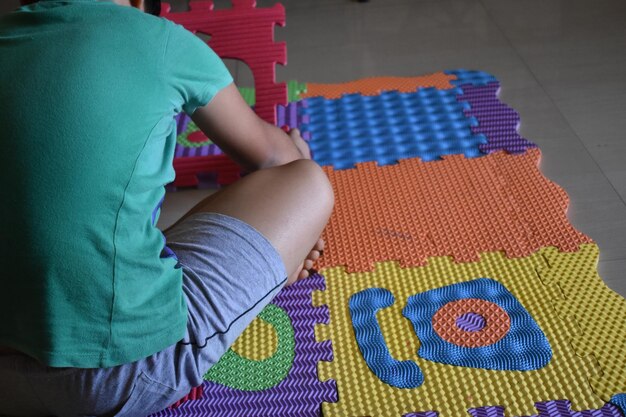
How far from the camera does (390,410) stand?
940 millimetres

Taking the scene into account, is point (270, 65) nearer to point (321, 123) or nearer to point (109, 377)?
point (321, 123)

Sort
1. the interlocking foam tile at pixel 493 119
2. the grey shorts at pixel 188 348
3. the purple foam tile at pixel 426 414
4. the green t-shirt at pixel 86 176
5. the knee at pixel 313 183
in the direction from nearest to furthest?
the green t-shirt at pixel 86 176 → the grey shorts at pixel 188 348 → the purple foam tile at pixel 426 414 → the knee at pixel 313 183 → the interlocking foam tile at pixel 493 119

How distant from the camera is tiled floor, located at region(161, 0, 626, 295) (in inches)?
54.0

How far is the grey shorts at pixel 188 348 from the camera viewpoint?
2.71ft

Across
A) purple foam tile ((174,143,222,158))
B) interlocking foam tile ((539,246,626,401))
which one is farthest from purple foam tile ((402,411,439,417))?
purple foam tile ((174,143,222,158))

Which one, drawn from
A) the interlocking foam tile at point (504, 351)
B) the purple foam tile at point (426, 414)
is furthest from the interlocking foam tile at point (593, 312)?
the purple foam tile at point (426, 414)

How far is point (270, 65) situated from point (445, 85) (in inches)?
19.9

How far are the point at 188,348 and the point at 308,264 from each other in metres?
0.37

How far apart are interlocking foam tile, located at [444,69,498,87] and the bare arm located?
64 centimetres

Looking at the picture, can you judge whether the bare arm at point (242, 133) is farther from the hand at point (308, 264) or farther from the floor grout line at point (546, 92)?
the floor grout line at point (546, 92)

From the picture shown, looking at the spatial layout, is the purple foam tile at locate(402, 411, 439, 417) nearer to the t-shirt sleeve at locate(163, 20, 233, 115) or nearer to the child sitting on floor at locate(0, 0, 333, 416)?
the child sitting on floor at locate(0, 0, 333, 416)

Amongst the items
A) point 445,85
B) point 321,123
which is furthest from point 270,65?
point 445,85

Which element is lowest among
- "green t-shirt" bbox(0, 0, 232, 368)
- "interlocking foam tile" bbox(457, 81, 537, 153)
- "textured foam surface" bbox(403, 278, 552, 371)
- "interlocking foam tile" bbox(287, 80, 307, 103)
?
"textured foam surface" bbox(403, 278, 552, 371)

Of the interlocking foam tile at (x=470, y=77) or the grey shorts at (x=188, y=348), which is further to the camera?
the interlocking foam tile at (x=470, y=77)
